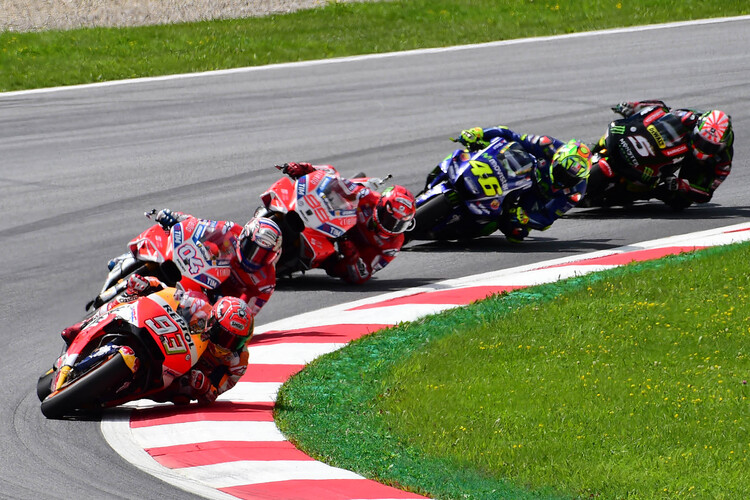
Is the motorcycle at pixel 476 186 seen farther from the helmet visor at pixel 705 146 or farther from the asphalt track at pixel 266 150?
the helmet visor at pixel 705 146

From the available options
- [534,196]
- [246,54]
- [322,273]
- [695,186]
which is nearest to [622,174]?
[695,186]

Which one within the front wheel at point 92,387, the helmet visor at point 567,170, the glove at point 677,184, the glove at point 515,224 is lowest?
the glove at point 677,184

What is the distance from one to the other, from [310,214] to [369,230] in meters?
0.75

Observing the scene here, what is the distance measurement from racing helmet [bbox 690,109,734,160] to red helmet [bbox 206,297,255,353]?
28.4 feet

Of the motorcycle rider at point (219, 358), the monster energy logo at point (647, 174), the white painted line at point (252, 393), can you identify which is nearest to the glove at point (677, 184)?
the monster energy logo at point (647, 174)

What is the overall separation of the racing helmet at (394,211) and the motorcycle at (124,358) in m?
4.28

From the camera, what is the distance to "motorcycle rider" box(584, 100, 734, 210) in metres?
15.7

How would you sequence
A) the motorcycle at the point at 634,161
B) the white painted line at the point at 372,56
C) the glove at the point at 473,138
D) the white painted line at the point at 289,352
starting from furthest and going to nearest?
the white painted line at the point at 372,56, the motorcycle at the point at 634,161, the glove at the point at 473,138, the white painted line at the point at 289,352

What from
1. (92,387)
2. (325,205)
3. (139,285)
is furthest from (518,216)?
(92,387)

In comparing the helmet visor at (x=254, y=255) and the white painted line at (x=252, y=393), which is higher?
the helmet visor at (x=254, y=255)

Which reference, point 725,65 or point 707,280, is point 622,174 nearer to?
point 707,280

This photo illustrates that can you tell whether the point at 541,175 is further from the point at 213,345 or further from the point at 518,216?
the point at 213,345

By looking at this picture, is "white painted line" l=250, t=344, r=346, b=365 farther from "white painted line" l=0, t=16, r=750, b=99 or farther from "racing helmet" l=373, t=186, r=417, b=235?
"white painted line" l=0, t=16, r=750, b=99

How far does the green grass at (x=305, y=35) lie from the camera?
23766 millimetres
